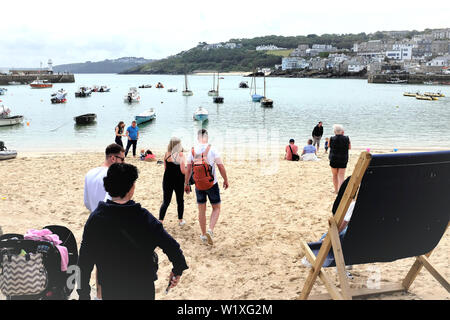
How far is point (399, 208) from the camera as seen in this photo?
262cm

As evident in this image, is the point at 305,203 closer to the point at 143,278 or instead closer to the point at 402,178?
the point at 402,178

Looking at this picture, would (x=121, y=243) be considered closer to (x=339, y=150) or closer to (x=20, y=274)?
(x=20, y=274)

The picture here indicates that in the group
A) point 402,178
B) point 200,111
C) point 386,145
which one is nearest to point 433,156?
point 402,178

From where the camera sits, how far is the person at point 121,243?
82.8 inches

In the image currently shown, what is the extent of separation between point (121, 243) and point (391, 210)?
1.85 metres

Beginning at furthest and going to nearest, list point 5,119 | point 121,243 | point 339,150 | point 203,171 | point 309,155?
1. point 5,119
2. point 309,155
3. point 339,150
4. point 203,171
5. point 121,243

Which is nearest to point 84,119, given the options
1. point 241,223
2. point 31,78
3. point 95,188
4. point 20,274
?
point 241,223

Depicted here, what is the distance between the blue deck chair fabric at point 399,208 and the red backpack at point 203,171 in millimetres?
2403

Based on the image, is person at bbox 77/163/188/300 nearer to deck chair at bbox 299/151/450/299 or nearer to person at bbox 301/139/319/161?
deck chair at bbox 299/151/450/299

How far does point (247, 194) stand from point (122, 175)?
5915 millimetres

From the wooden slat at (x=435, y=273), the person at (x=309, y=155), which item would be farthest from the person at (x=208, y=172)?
the person at (x=309, y=155)

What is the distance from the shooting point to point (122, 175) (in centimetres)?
218

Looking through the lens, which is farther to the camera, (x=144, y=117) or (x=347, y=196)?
(x=144, y=117)

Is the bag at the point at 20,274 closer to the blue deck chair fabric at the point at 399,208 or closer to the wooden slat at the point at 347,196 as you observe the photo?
the wooden slat at the point at 347,196
